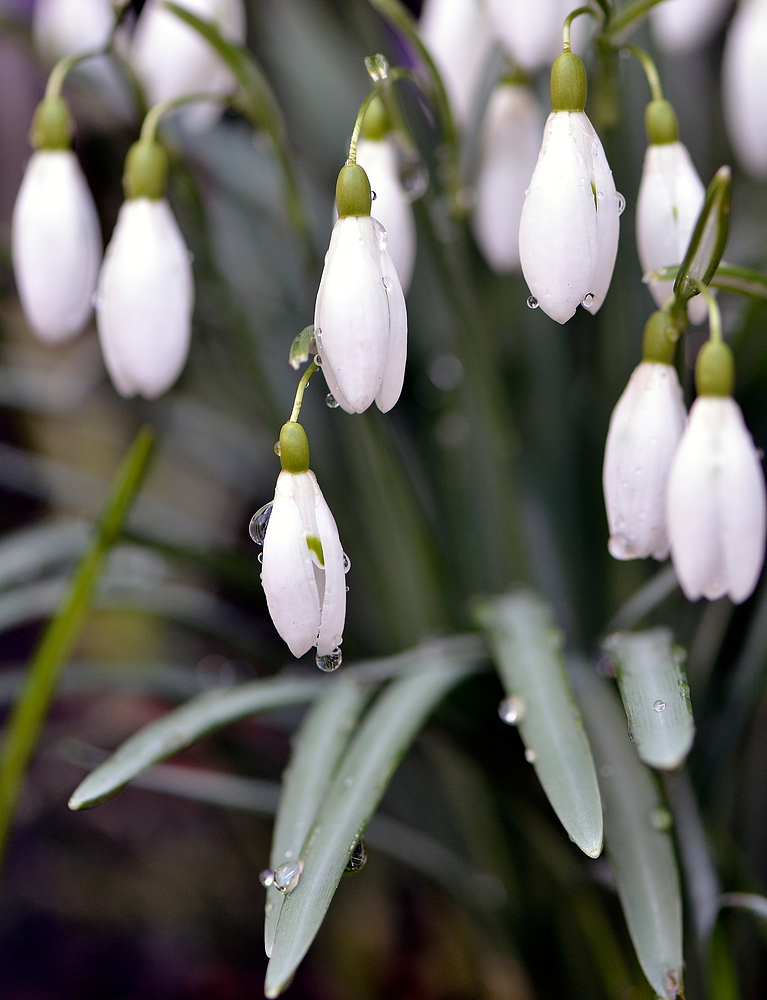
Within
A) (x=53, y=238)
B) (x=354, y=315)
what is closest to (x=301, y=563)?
(x=354, y=315)

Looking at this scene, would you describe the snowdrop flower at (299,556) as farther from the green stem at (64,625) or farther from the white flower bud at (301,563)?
the green stem at (64,625)

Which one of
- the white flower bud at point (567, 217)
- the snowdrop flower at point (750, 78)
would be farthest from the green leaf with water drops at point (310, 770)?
the snowdrop flower at point (750, 78)

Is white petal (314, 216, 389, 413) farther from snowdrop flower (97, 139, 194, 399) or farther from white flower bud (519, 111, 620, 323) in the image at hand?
snowdrop flower (97, 139, 194, 399)

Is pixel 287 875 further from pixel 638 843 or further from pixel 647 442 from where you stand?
pixel 647 442

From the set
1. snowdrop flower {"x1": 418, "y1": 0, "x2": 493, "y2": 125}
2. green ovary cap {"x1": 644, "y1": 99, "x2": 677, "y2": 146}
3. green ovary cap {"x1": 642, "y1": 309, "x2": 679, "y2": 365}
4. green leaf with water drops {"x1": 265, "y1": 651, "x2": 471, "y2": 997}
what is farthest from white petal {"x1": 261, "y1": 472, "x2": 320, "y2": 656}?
snowdrop flower {"x1": 418, "y1": 0, "x2": 493, "y2": 125}

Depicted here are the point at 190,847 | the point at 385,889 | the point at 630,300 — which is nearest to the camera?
the point at 630,300

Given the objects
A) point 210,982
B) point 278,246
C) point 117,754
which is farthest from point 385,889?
point 278,246

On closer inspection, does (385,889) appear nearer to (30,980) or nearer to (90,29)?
(30,980)
